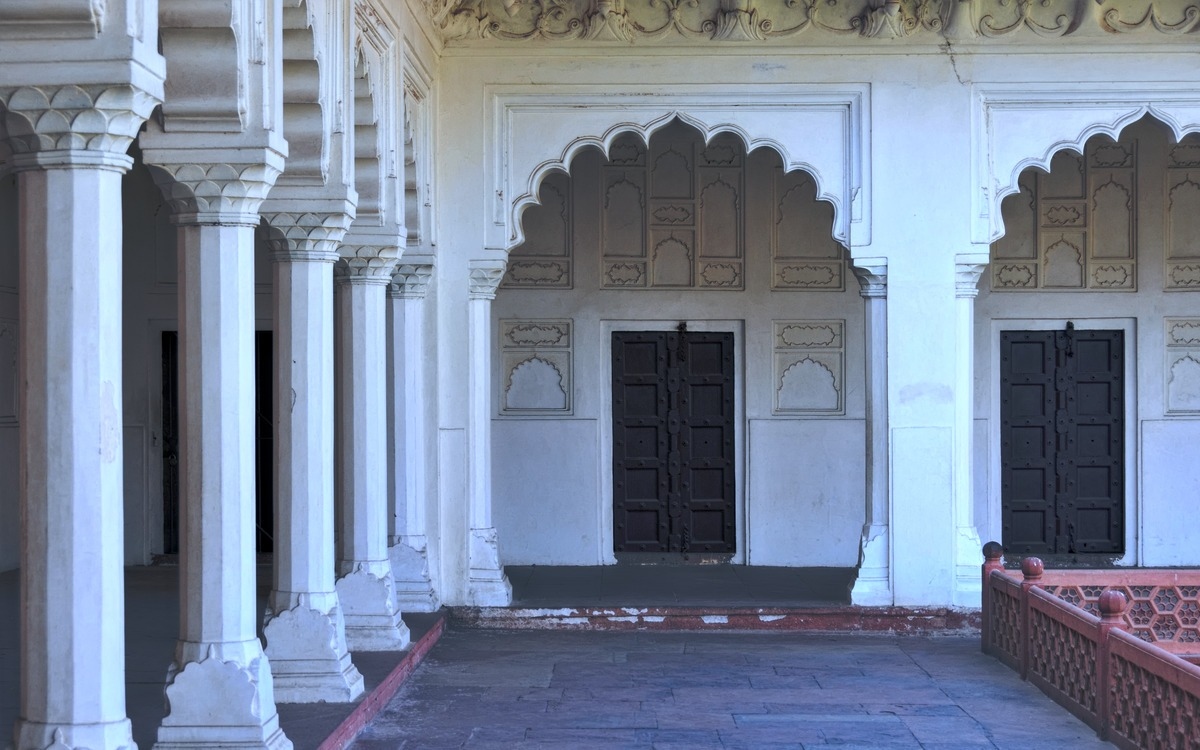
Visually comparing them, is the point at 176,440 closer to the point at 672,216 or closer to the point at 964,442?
the point at 672,216

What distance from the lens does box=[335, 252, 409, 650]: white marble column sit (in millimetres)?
7738

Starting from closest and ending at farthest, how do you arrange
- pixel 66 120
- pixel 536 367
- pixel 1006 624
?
pixel 66 120, pixel 1006 624, pixel 536 367

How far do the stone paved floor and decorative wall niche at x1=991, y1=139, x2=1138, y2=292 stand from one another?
3.50m

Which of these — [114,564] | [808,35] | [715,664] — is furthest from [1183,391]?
[114,564]

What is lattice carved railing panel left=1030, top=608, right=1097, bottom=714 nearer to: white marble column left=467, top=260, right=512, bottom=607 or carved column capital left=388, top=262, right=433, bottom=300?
white marble column left=467, top=260, right=512, bottom=607

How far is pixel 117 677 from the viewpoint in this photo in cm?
414

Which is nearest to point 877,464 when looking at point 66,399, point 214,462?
point 214,462

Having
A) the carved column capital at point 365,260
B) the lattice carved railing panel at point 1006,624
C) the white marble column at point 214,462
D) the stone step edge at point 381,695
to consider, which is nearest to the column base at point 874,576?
the lattice carved railing panel at point 1006,624

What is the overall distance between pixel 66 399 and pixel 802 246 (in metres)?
7.98

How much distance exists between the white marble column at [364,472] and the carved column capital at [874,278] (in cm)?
319

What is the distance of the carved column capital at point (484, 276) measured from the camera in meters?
9.40

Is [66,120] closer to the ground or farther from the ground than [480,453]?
farther from the ground

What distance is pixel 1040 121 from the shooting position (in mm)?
9242

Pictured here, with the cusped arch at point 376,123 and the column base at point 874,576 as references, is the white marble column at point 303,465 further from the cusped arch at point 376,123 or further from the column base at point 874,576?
the column base at point 874,576
